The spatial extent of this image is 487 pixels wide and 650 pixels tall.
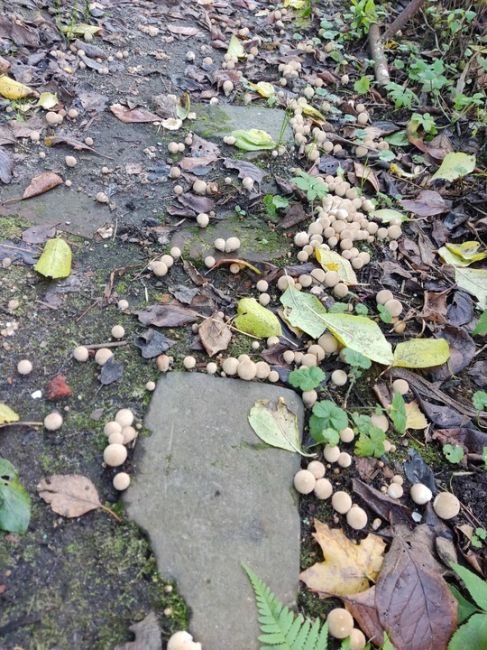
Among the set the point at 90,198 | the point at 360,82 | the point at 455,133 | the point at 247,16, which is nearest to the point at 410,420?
the point at 90,198

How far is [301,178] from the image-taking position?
11.2 feet

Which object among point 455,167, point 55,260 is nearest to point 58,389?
point 55,260

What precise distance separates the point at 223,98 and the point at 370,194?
1.50 m

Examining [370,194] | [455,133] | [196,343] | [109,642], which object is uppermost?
[455,133]

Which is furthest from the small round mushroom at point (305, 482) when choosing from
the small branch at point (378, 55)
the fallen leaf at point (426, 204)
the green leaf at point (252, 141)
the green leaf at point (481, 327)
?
the small branch at point (378, 55)

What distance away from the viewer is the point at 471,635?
6.15 feet

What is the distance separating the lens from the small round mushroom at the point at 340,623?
6.25 feet

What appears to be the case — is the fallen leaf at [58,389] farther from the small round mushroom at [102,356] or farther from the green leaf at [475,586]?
the green leaf at [475,586]

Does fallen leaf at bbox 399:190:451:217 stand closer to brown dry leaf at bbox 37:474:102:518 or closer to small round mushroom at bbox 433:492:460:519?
small round mushroom at bbox 433:492:460:519

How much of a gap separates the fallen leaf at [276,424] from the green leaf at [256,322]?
0.41 m

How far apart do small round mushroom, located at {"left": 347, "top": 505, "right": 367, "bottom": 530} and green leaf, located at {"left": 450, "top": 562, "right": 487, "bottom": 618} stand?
1.23 feet

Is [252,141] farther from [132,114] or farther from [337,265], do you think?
[337,265]

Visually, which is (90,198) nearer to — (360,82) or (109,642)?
(109,642)

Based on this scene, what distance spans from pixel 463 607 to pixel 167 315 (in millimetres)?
1809
